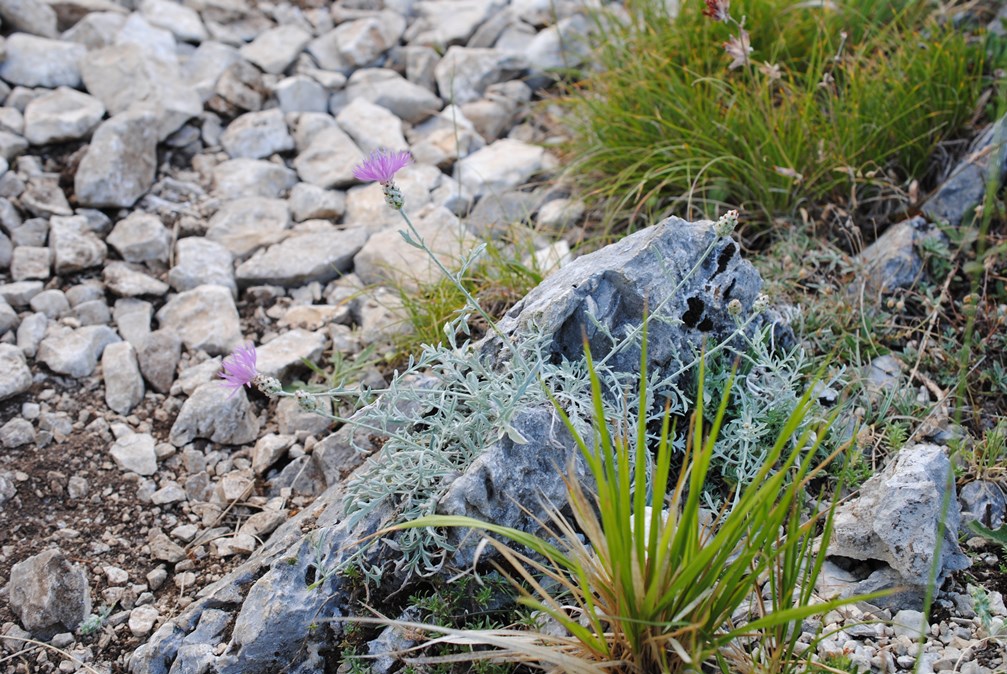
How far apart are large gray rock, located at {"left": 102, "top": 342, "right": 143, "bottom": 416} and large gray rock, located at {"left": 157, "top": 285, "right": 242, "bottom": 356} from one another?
0.23 metres

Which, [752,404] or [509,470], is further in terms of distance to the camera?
[752,404]

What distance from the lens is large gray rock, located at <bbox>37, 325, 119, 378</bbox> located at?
325 centimetres

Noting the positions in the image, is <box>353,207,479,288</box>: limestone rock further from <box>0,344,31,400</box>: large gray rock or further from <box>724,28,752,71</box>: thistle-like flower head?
<box>0,344,31,400</box>: large gray rock

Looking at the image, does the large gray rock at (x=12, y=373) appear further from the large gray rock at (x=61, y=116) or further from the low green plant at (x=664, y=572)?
the low green plant at (x=664, y=572)

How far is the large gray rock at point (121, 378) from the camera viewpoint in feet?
10.5

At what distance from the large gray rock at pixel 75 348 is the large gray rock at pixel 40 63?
160cm

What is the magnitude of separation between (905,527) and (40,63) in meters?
4.31

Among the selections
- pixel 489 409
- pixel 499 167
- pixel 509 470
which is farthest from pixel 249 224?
pixel 509 470

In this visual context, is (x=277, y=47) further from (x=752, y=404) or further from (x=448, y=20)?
(x=752, y=404)

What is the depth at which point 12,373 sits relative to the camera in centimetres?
312

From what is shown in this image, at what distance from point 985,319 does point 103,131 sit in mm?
3731

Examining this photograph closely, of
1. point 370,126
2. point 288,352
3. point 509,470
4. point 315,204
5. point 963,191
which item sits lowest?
point 288,352

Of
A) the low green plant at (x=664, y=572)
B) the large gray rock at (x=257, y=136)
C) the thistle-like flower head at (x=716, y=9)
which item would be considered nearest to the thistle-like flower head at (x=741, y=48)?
the thistle-like flower head at (x=716, y=9)

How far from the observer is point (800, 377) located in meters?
Answer: 2.65
